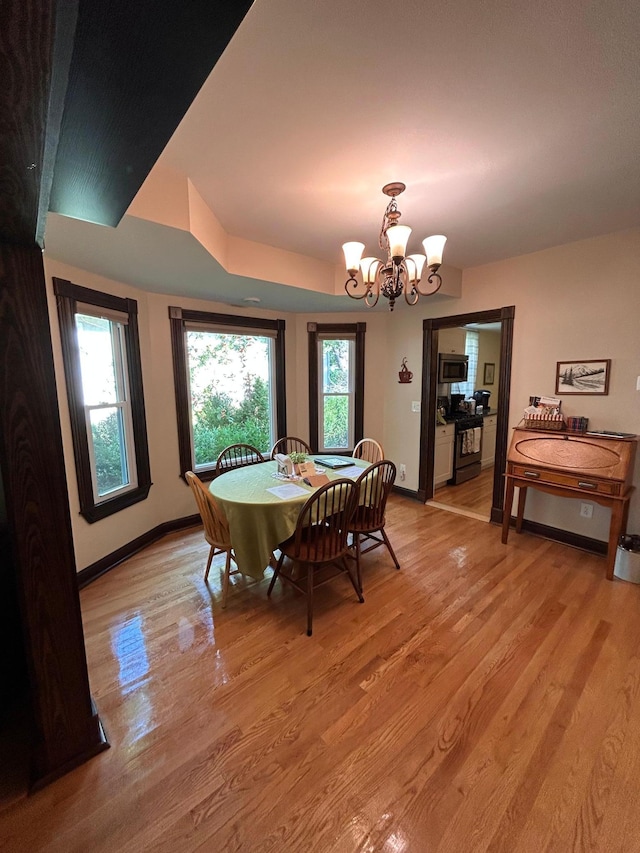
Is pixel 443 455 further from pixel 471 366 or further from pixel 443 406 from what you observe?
pixel 471 366

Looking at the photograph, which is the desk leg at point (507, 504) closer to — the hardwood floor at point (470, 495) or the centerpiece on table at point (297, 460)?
the hardwood floor at point (470, 495)

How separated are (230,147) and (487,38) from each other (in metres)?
1.08

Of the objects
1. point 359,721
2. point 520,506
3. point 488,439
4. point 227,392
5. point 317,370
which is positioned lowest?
point 359,721

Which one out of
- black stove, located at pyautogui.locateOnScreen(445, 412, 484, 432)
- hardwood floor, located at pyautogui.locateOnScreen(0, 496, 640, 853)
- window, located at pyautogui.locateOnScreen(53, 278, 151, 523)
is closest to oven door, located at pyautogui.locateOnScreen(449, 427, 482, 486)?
black stove, located at pyautogui.locateOnScreen(445, 412, 484, 432)

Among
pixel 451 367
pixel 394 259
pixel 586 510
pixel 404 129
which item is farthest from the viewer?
pixel 451 367

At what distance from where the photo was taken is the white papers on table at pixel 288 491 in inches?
90.4

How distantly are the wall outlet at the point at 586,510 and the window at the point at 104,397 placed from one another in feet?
12.8

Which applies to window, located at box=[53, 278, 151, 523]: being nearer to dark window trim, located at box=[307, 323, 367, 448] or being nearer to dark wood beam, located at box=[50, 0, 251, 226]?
dark wood beam, located at box=[50, 0, 251, 226]

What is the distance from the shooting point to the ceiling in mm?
1094

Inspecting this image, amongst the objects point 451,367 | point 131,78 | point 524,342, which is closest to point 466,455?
point 451,367

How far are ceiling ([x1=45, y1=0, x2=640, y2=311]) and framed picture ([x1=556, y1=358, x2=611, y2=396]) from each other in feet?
3.35

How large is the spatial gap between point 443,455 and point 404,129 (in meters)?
3.82

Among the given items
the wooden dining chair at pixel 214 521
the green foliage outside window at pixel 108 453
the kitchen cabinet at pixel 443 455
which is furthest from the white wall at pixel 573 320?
the green foliage outside window at pixel 108 453

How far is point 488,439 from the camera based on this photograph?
18.3 feet
